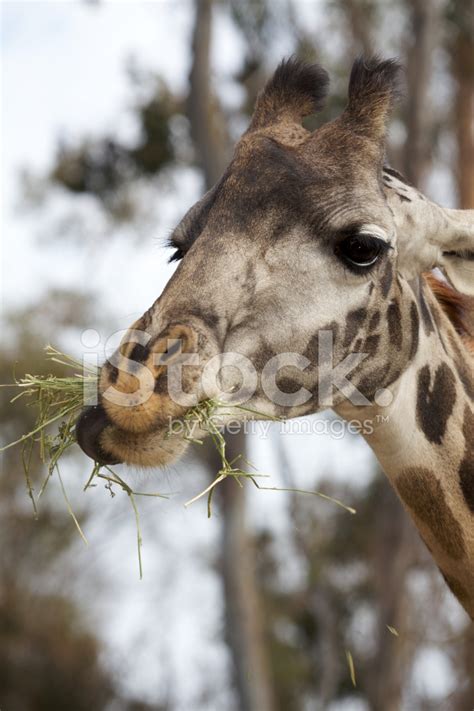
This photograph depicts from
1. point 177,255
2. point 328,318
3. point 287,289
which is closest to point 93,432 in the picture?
point 287,289

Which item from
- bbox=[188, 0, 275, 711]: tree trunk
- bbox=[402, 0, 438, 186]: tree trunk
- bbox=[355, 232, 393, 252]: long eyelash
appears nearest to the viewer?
bbox=[355, 232, 393, 252]: long eyelash

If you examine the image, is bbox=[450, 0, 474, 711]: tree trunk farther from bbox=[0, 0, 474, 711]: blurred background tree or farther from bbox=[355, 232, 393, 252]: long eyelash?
bbox=[355, 232, 393, 252]: long eyelash

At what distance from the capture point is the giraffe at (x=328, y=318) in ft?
12.2

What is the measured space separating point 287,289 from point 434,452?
3.49ft

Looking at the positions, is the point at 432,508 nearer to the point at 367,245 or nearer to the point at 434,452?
the point at 434,452

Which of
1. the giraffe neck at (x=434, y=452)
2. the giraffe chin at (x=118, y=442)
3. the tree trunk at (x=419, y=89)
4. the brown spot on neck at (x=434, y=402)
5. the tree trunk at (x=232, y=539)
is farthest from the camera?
the tree trunk at (x=419, y=89)

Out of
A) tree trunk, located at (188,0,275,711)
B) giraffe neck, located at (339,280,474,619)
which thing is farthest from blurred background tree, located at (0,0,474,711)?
giraffe neck, located at (339,280,474,619)

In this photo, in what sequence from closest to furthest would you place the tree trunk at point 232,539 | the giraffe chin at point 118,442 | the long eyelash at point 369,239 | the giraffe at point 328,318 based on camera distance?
the giraffe chin at point 118,442 → the giraffe at point 328,318 → the long eyelash at point 369,239 → the tree trunk at point 232,539

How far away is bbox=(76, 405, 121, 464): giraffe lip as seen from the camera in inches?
143

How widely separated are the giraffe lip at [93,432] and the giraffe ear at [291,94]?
2.02 m

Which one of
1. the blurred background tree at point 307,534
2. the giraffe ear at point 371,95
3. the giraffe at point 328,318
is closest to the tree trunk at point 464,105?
the blurred background tree at point 307,534

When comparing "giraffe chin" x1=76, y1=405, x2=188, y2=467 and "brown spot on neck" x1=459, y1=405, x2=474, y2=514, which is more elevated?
"giraffe chin" x1=76, y1=405, x2=188, y2=467

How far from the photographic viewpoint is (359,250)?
4.18 meters

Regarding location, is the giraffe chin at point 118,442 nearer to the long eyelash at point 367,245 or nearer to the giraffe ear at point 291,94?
the long eyelash at point 367,245
